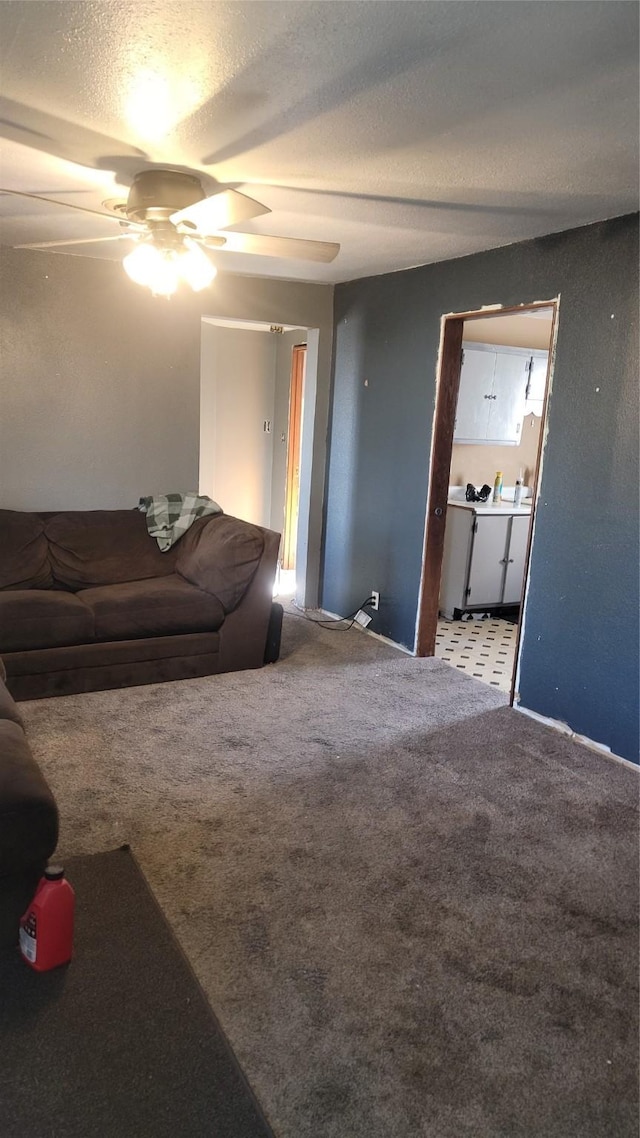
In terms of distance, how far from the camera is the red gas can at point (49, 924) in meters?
1.80

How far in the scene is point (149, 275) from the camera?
8.70 feet

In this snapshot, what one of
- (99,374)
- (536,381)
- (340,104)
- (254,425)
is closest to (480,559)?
(536,381)

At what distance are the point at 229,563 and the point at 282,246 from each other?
170 cm

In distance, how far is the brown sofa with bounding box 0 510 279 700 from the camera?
11.6 feet

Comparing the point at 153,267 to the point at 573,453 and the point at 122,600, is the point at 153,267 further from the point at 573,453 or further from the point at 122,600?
the point at 573,453

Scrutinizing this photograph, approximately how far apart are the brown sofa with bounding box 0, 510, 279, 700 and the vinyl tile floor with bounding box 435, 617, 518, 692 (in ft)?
4.21

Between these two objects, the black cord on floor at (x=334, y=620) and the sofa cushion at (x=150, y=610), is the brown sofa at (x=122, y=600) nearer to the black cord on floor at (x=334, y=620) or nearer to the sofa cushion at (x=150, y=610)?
the sofa cushion at (x=150, y=610)

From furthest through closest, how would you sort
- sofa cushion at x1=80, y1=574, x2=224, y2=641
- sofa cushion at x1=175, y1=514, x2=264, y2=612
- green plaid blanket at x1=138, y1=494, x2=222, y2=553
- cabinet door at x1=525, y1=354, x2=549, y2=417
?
cabinet door at x1=525, y1=354, x2=549, y2=417 < green plaid blanket at x1=138, y1=494, x2=222, y2=553 < sofa cushion at x1=175, y1=514, x2=264, y2=612 < sofa cushion at x1=80, y1=574, x2=224, y2=641

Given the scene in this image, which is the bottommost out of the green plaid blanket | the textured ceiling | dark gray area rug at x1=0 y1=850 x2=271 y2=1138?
dark gray area rug at x1=0 y1=850 x2=271 y2=1138

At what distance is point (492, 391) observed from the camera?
5.36 metres

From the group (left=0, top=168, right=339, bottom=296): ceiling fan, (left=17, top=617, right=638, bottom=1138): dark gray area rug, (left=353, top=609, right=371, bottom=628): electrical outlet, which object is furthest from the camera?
(left=353, top=609, right=371, bottom=628): electrical outlet

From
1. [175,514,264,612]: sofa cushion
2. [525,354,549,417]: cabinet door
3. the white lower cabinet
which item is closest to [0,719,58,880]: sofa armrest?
[175,514,264,612]: sofa cushion

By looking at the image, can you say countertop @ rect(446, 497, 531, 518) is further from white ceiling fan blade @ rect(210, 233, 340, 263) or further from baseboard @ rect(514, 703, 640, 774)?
white ceiling fan blade @ rect(210, 233, 340, 263)

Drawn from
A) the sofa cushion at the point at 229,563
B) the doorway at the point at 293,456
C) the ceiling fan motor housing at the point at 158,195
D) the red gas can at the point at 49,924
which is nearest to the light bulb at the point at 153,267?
the ceiling fan motor housing at the point at 158,195
